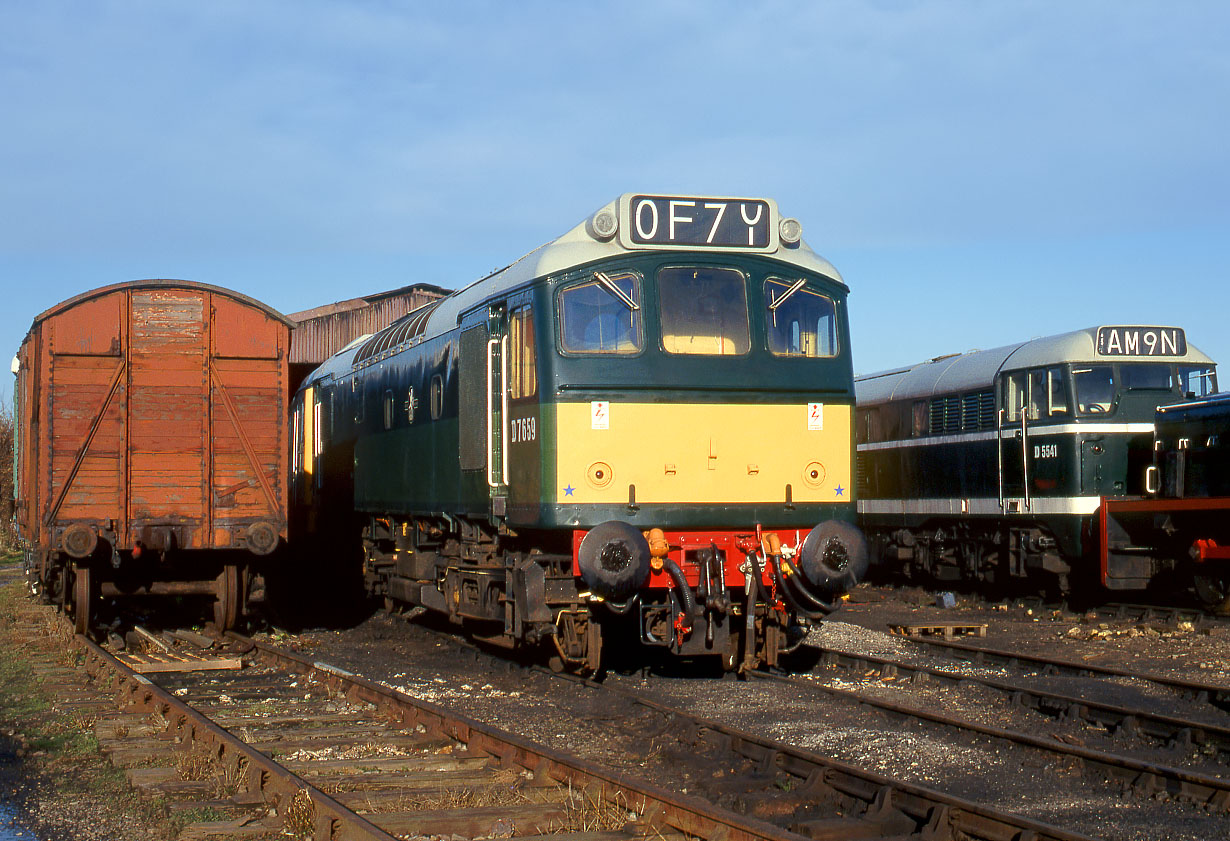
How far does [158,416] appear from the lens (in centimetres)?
1345

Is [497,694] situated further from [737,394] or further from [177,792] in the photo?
[177,792]

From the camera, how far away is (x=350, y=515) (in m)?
17.5

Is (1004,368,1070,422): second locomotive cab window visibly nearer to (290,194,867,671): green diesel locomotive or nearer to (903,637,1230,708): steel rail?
(903,637,1230,708): steel rail

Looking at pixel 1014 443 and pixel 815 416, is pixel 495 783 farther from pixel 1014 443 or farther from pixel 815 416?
pixel 1014 443

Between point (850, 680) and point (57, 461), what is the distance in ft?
26.4

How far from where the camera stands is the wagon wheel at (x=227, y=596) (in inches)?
562

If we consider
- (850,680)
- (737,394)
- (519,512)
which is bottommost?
(850,680)

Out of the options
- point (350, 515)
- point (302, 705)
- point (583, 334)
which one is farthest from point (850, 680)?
point (350, 515)

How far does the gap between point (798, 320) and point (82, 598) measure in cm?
815

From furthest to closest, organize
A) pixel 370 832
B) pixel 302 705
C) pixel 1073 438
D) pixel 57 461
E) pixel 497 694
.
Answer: pixel 1073 438 → pixel 57 461 → pixel 497 694 → pixel 302 705 → pixel 370 832

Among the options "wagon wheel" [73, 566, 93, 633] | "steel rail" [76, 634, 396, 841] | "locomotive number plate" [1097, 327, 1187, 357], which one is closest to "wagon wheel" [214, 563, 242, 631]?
"wagon wheel" [73, 566, 93, 633]

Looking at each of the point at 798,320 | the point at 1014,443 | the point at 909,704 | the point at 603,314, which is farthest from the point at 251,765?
the point at 1014,443

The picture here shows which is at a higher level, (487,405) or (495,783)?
(487,405)

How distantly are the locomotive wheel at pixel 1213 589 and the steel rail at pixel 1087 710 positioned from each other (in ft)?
21.0
